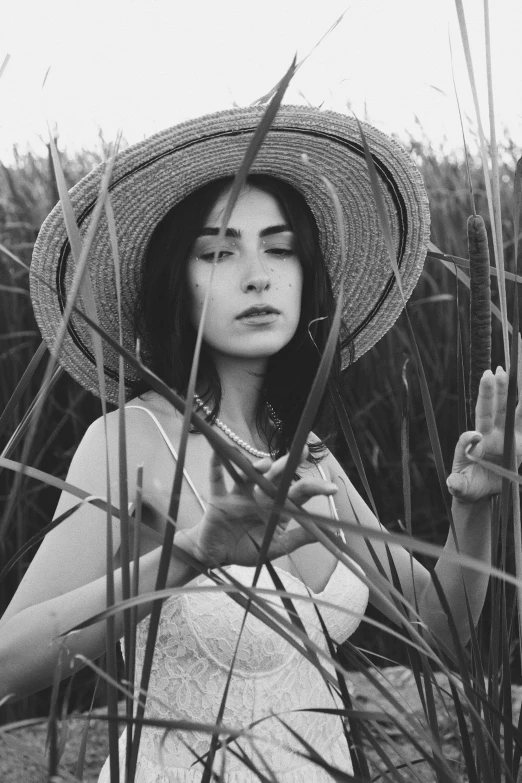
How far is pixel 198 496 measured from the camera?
142 cm

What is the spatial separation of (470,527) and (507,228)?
6.22ft

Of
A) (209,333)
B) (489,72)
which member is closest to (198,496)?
(209,333)

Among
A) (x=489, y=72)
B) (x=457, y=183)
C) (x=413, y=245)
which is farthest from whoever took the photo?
(x=457, y=183)

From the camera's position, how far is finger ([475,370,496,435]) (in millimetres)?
1021

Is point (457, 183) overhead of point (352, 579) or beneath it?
overhead

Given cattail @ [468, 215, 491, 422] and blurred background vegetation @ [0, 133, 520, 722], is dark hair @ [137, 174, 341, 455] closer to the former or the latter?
cattail @ [468, 215, 491, 422]

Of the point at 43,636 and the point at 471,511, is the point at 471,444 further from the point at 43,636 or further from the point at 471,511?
the point at 43,636

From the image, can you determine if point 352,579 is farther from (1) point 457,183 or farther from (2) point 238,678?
(1) point 457,183

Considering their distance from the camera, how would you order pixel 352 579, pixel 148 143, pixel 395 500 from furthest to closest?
1. pixel 395 500
2. pixel 352 579
3. pixel 148 143

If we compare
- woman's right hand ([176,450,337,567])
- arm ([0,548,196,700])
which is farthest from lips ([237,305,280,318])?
woman's right hand ([176,450,337,567])

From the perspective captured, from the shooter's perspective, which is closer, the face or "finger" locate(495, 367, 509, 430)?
"finger" locate(495, 367, 509, 430)

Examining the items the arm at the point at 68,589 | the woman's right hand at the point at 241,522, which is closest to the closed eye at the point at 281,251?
the arm at the point at 68,589

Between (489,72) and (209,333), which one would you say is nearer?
(489,72)

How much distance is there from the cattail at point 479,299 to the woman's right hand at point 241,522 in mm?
249
